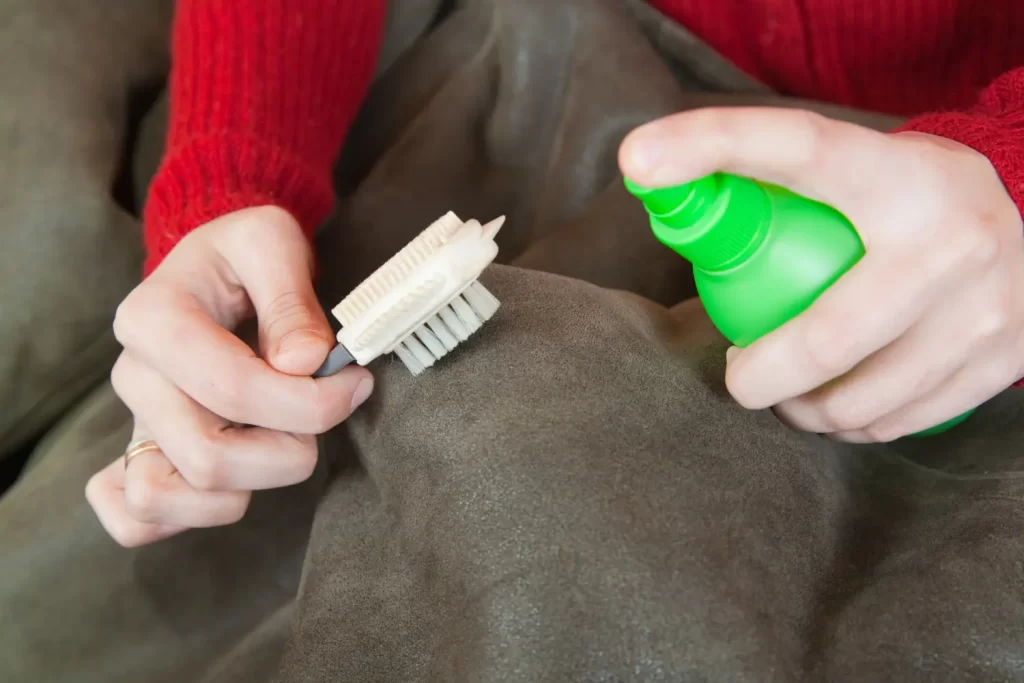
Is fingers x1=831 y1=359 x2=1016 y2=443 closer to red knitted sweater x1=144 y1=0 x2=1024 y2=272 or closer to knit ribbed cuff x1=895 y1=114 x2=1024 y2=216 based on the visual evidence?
knit ribbed cuff x1=895 y1=114 x2=1024 y2=216

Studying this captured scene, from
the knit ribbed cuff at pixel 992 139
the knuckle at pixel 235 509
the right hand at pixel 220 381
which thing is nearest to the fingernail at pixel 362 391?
the right hand at pixel 220 381

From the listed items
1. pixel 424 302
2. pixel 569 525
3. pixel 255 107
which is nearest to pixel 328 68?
pixel 255 107

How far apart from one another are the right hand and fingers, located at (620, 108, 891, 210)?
21 cm

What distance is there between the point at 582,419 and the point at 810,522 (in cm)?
12

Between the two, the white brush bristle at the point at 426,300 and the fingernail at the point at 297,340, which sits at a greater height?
the white brush bristle at the point at 426,300

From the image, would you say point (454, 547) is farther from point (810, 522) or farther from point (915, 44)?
point (915, 44)

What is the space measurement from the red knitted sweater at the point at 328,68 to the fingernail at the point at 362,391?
21 cm

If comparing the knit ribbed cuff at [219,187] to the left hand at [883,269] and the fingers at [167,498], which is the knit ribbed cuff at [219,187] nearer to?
the fingers at [167,498]

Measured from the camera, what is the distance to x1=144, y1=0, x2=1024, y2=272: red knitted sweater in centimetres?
58

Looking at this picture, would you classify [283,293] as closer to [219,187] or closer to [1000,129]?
[219,187]

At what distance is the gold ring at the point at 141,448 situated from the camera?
0.49 meters

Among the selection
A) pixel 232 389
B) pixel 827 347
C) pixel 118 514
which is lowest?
pixel 118 514

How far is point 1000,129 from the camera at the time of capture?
1.32 ft

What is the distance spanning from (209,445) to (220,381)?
0.04 meters
